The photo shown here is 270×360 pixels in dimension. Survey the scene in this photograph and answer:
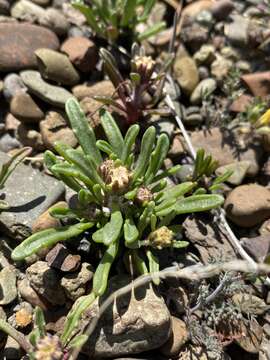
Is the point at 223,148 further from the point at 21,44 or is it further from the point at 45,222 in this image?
the point at 21,44

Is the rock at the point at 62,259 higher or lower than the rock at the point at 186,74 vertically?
lower

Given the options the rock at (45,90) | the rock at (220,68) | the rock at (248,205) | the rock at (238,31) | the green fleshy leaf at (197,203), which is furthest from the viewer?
the rock at (238,31)

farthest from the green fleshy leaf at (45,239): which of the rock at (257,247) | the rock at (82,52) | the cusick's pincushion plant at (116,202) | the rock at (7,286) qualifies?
the rock at (82,52)

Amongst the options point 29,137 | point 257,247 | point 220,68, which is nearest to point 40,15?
point 29,137

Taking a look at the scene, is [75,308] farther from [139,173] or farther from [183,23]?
[183,23]

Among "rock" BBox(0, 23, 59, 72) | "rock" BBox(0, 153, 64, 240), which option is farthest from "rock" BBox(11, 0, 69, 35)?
"rock" BBox(0, 153, 64, 240)

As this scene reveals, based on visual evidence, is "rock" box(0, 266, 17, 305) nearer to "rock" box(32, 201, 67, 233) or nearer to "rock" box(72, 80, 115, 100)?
"rock" box(32, 201, 67, 233)

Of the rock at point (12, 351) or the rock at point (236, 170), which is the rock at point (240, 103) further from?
the rock at point (12, 351)

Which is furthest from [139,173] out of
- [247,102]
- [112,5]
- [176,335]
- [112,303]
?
[112,5]

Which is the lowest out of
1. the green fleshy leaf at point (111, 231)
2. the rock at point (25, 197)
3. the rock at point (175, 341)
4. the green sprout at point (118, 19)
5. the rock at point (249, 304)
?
the rock at point (249, 304)
